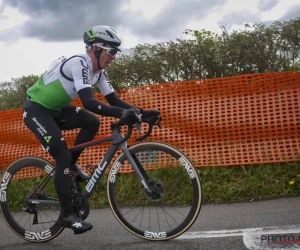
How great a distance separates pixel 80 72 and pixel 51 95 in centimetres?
46

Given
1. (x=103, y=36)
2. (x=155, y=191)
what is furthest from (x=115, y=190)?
(x=103, y=36)

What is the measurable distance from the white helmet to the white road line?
200 centimetres

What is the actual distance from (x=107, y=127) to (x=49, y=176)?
324 centimetres

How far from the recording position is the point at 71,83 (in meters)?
4.36

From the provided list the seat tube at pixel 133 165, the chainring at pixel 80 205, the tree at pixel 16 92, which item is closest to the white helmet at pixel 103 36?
the seat tube at pixel 133 165

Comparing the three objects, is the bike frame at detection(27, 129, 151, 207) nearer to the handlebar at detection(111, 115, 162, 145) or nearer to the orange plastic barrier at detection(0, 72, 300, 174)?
the handlebar at detection(111, 115, 162, 145)

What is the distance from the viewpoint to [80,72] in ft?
13.7

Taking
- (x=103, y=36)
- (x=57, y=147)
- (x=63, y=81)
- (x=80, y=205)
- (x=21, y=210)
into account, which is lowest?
(x=21, y=210)

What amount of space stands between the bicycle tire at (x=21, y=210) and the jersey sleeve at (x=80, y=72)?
1.10 meters

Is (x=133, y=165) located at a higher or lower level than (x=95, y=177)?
higher

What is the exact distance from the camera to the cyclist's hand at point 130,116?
401cm

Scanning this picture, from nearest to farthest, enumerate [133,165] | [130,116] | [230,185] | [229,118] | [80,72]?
[130,116]
[80,72]
[133,165]
[230,185]
[229,118]

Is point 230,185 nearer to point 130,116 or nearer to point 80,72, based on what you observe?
point 130,116

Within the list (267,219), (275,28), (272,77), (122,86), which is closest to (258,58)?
(275,28)
